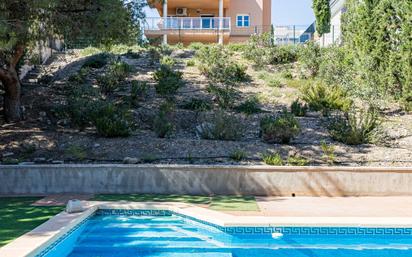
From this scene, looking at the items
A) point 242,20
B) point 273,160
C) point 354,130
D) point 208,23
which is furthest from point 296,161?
point 242,20

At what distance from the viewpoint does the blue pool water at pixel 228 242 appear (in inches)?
267

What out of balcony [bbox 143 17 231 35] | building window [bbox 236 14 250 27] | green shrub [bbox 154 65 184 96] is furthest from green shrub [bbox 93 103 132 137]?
building window [bbox 236 14 250 27]

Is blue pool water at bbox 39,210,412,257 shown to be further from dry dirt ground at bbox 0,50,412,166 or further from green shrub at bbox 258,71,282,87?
green shrub at bbox 258,71,282,87

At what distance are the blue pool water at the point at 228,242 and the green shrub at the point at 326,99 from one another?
26.6 ft

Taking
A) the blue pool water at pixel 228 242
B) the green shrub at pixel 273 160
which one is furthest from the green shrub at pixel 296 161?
the blue pool water at pixel 228 242

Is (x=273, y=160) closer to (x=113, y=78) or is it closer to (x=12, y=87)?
(x=12, y=87)

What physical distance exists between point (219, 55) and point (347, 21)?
593cm

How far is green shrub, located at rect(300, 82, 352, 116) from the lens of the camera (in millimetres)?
15234

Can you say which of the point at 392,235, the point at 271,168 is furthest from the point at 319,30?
the point at 392,235

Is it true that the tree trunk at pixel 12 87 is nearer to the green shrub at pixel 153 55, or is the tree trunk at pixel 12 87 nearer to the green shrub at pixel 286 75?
the green shrub at pixel 153 55

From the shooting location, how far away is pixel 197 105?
15641 millimetres

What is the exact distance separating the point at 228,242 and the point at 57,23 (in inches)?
297

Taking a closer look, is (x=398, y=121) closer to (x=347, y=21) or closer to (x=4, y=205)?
(x=347, y=21)

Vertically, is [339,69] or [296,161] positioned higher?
[339,69]
